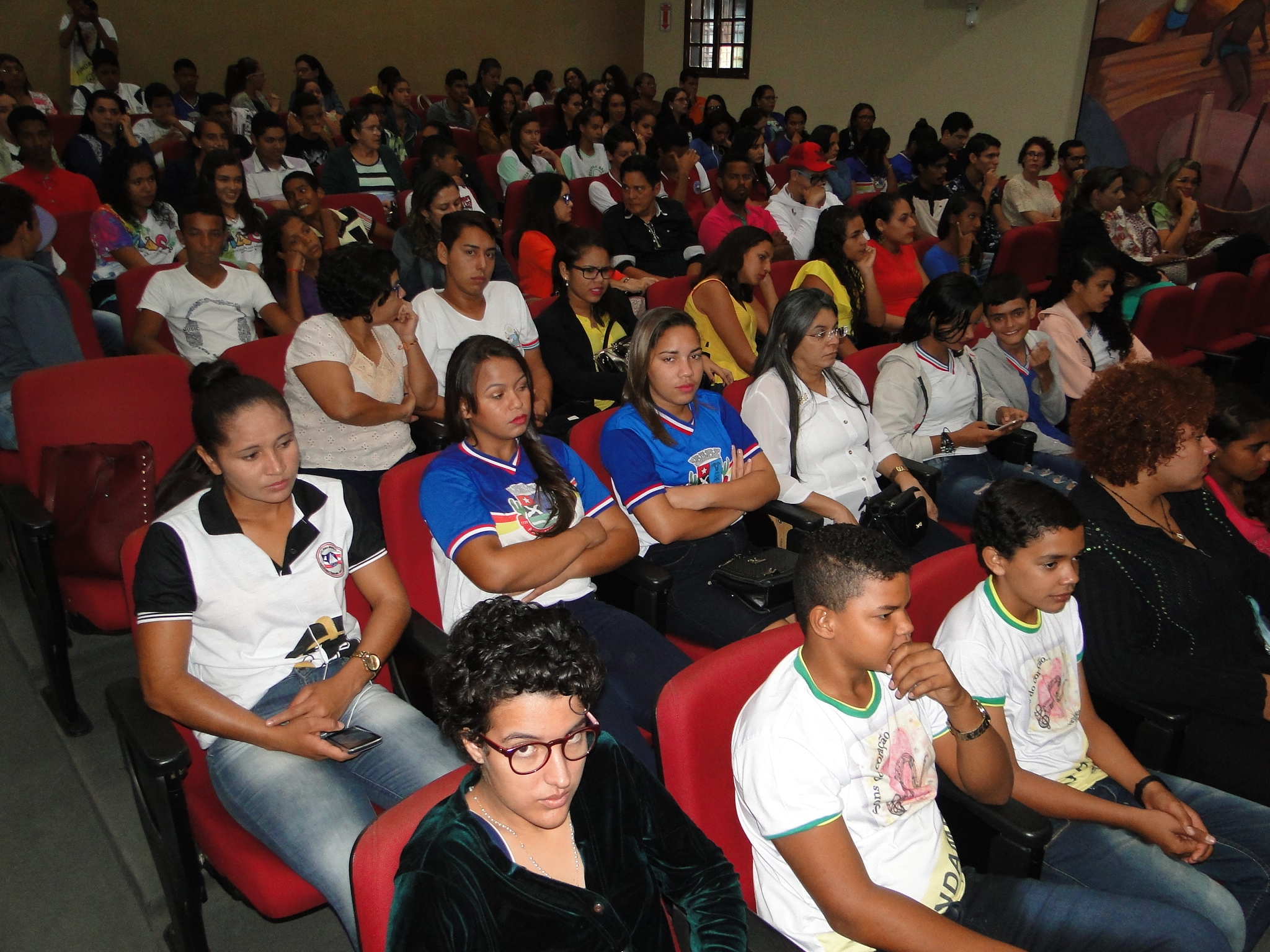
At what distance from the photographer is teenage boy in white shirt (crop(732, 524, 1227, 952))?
1285mm

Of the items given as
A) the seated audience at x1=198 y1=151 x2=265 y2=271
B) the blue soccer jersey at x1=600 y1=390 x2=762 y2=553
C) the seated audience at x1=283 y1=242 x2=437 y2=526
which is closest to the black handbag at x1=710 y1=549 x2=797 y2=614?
the blue soccer jersey at x1=600 y1=390 x2=762 y2=553

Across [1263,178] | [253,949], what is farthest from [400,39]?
[253,949]

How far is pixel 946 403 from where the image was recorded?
10.2 ft

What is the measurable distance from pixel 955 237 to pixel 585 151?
302cm

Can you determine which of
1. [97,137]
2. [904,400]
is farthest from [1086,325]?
[97,137]

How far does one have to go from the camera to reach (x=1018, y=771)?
1678 millimetres

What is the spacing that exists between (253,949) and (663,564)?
125cm

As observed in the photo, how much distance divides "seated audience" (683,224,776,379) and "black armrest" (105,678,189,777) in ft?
7.95

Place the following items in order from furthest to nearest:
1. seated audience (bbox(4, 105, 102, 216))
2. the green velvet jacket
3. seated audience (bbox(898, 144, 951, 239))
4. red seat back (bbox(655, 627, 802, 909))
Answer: seated audience (bbox(898, 144, 951, 239))
seated audience (bbox(4, 105, 102, 216))
red seat back (bbox(655, 627, 802, 909))
the green velvet jacket

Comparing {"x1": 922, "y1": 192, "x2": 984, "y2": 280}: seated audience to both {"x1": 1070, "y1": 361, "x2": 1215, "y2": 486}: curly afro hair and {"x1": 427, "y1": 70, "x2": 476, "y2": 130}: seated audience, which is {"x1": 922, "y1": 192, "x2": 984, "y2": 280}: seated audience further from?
{"x1": 427, "y1": 70, "x2": 476, "y2": 130}: seated audience

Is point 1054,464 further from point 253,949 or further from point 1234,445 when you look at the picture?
point 253,949

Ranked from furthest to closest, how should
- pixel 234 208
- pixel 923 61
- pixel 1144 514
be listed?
pixel 923 61
pixel 234 208
pixel 1144 514

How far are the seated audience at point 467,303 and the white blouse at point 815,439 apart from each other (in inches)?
28.9

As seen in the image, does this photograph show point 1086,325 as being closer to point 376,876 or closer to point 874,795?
point 874,795
